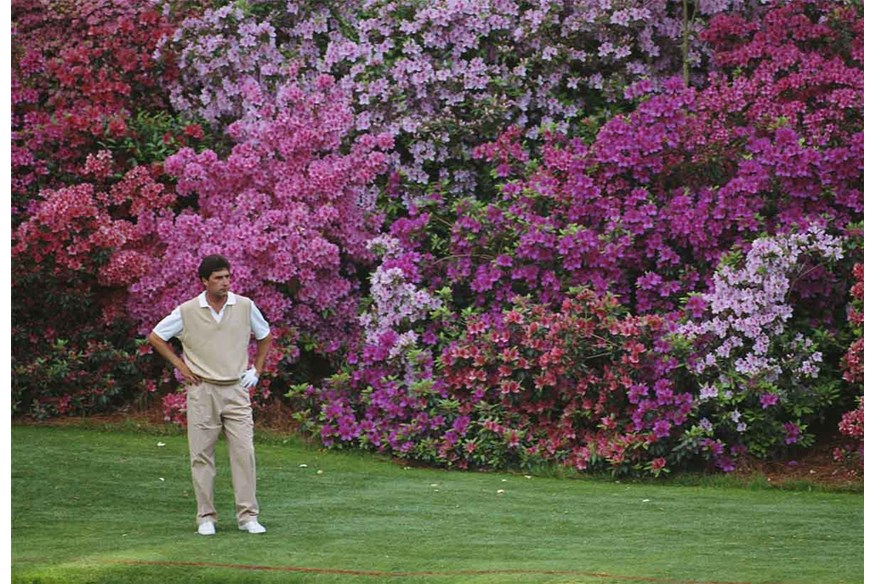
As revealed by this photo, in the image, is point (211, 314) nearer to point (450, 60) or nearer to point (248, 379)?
point (248, 379)

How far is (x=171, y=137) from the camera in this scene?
11688mm

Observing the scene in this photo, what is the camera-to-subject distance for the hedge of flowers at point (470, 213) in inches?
386

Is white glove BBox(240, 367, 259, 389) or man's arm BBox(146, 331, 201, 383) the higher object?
man's arm BBox(146, 331, 201, 383)

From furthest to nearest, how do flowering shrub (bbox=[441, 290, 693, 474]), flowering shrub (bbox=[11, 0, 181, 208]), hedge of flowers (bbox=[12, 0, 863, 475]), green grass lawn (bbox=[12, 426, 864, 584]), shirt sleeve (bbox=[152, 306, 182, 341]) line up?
flowering shrub (bbox=[11, 0, 181, 208]) < hedge of flowers (bbox=[12, 0, 863, 475]) < flowering shrub (bbox=[441, 290, 693, 474]) < shirt sleeve (bbox=[152, 306, 182, 341]) < green grass lawn (bbox=[12, 426, 864, 584])

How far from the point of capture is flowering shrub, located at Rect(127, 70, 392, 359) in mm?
10898

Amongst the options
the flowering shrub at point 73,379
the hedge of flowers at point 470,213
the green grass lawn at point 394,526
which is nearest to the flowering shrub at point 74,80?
the hedge of flowers at point 470,213

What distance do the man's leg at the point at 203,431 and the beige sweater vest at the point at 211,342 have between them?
76mm

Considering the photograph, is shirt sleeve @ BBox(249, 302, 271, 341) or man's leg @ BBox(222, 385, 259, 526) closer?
man's leg @ BBox(222, 385, 259, 526)

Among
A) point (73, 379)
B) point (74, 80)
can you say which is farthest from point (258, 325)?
point (74, 80)

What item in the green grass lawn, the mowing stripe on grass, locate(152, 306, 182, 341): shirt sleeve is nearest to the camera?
the mowing stripe on grass

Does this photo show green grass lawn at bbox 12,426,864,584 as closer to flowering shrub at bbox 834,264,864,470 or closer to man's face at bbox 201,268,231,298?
flowering shrub at bbox 834,264,864,470

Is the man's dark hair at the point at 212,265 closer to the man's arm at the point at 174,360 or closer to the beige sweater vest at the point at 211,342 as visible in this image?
the beige sweater vest at the point at 211,342

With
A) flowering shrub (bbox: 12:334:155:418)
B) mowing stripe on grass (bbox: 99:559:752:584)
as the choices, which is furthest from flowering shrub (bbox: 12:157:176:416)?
mowing stripe on grass (bbox: 99:559:752:584)

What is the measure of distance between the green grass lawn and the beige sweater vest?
2.53 ft
